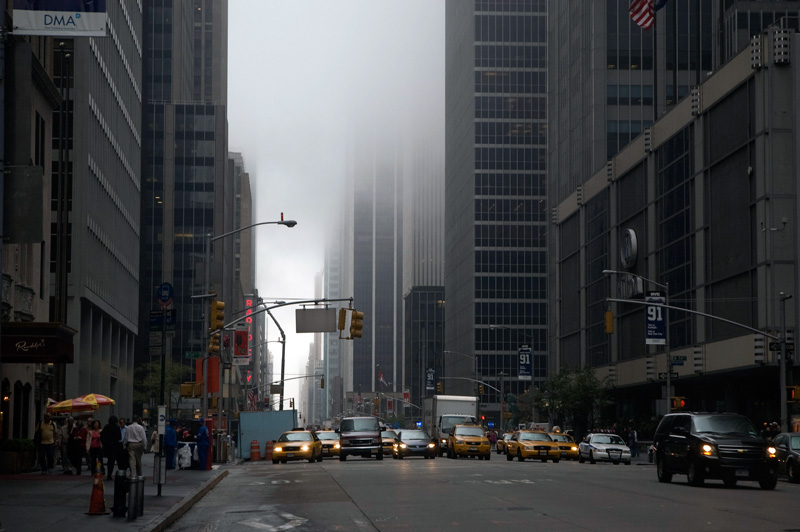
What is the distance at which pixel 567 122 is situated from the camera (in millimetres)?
111375

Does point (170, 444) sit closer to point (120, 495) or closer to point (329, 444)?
point (120, 495)

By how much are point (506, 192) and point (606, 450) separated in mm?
94277

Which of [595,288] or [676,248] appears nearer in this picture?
[676,248]

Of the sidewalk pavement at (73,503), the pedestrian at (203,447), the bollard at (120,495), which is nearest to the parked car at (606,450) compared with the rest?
the pedestrian at (203,447)

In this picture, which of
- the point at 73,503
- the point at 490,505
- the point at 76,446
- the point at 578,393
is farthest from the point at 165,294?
the point at 578,393

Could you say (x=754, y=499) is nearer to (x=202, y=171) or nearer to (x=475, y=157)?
(x=202, y=171)

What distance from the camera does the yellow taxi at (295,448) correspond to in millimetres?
51688

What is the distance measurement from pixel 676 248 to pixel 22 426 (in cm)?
4300

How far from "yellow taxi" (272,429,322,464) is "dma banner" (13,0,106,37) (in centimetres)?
3917

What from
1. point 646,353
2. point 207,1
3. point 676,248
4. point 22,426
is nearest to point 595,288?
point 646,353

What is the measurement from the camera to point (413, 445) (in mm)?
54375

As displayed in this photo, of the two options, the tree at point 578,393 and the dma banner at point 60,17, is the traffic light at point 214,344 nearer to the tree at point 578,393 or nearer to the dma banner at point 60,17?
the dma banner at point 60,17

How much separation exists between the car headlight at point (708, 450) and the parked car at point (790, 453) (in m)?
7.04

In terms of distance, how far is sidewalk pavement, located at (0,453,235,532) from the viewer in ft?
58.8
